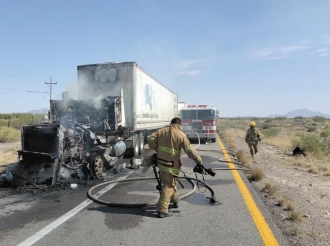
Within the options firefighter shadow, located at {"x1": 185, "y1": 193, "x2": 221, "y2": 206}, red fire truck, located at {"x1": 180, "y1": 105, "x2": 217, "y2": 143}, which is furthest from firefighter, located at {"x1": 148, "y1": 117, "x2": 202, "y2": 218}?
red fire truck, located at {"x1": 180, "y1": 105, "x2": 217, "y2": 143}

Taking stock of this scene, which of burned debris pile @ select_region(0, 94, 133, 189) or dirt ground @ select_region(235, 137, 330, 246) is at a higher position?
burned debris pile @ select_region(0, 94, 133, 189)

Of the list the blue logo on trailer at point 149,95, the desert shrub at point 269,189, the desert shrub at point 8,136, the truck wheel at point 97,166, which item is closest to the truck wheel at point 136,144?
the blue logo on trailer at point 149,95

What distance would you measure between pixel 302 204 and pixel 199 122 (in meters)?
15.1

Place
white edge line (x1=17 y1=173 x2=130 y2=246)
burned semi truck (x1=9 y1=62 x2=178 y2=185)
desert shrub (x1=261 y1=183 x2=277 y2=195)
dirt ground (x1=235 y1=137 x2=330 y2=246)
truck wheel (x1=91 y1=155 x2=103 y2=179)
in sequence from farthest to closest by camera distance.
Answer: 1. truck wheel (x1=91 y1=155 x2=103 y2=179)
2. burned semi truck (x1=9 y1=62 x2=178 y2=185)
3. desert shrub (x1=261 y1=183 x2=277 y2=195)
4. dirt ground (x1=235 y1=137 x2=330 y2=246)
5. white edge line (x1=17 y1=173 x2=130 y2=246)

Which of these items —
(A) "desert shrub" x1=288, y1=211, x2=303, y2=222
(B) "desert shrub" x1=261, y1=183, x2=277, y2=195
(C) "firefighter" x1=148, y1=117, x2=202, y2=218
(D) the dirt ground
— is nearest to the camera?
(D) the dirt ground

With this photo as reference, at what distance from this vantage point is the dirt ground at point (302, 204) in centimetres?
470

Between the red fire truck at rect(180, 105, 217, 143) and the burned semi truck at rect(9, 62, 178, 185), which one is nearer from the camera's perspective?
the burned semi truck at rect(9, 62, 178, 185)

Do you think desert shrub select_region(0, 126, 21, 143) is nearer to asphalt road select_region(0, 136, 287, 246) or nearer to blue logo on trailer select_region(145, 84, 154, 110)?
blue logo on trailer select_region(145, 84, 154, 110)

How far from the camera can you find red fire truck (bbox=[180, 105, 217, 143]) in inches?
851

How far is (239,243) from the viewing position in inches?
167

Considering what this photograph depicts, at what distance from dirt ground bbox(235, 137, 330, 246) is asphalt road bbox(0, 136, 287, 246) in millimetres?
Result: 252

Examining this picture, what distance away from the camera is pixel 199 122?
21.7 m

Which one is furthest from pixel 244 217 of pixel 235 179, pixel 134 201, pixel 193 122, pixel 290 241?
pixel 193 122

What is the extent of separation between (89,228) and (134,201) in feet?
5.78
